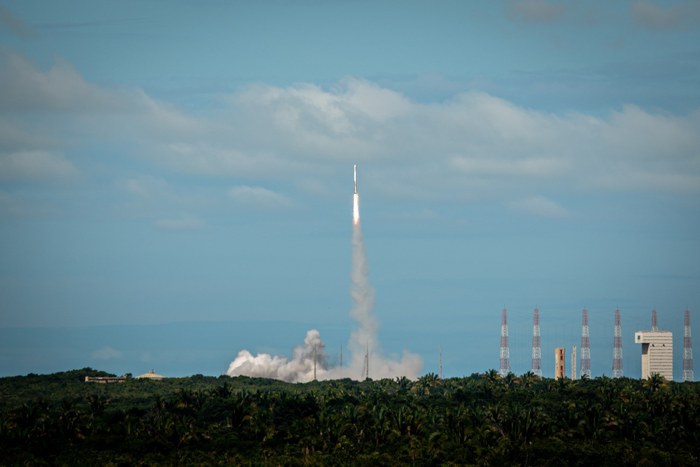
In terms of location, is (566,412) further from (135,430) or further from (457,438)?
(135,430)

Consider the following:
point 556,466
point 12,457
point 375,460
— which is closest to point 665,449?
point 556,466

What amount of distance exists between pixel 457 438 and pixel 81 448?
162ft

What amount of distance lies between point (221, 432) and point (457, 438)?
32.7 m

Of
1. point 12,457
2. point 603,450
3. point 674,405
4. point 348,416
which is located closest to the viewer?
point 12,457

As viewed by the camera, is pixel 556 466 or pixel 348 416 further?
pixel 348 416

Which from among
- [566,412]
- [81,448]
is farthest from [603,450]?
[81,448]

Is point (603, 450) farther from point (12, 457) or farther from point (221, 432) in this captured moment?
point (12, 457)

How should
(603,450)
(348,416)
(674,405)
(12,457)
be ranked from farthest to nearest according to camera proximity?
(674,405)
(348,416)
(603,450)
(12,457)

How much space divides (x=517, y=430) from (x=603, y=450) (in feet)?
40.8

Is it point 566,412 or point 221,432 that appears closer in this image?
point 221,432

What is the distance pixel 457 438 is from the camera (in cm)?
16825

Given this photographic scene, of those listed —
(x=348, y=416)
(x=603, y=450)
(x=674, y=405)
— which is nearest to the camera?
(x=603, y=450)

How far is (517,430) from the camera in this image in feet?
558

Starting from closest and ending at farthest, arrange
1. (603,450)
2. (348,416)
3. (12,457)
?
(12,457) → (603,450) → (348,416)
